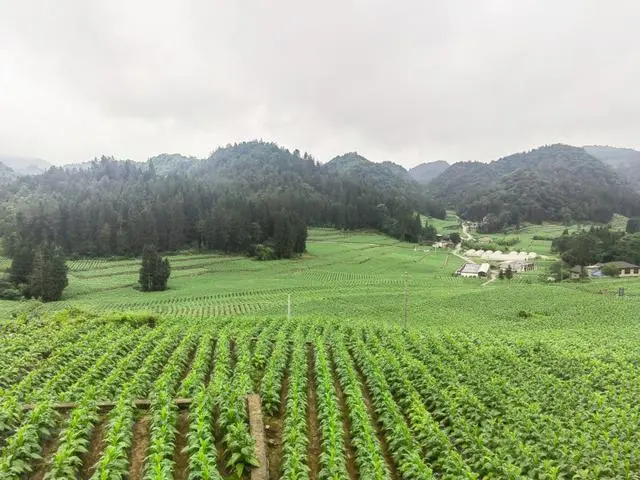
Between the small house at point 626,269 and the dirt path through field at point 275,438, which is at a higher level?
the dirt path through field at point 275,438

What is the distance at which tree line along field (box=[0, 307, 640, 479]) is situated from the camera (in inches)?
456

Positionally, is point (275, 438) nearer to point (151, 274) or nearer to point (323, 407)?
point (323, 407)

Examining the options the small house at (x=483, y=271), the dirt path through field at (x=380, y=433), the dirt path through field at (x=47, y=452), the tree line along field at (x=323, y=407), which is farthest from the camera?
the small house at (x=483, y=271)

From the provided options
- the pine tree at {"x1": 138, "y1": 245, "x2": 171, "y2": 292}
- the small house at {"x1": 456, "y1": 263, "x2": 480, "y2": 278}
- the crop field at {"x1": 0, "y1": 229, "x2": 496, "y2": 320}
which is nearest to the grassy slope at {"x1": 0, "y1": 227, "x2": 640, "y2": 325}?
the crop field at {"x1": 0, "y1": 229, "x2": 496, "y2": 320}

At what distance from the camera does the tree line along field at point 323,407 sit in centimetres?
1158

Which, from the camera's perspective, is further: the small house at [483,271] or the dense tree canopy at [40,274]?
the small house at [483,271]

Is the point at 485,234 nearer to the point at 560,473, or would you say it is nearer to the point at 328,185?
the point at 328,185

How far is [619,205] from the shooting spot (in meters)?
194

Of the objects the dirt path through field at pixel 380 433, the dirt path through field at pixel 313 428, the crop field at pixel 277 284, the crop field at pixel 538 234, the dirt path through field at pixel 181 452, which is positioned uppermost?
the crop field at pixel 538 234

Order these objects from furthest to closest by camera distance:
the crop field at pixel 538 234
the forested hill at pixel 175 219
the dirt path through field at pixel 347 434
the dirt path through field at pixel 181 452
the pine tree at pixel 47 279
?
the crop field at pixel 538 234 < the forested hill at pixel 175 219 < the pine tree at pixel 47 279 < the dirt path through field at pixel 347 434 < the dirt path through field at pixel 181 452

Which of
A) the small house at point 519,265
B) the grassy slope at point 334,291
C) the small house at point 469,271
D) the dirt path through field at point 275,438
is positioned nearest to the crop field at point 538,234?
the small house at point 519,265

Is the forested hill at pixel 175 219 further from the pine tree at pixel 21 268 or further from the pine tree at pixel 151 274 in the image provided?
the pine tree at pixel 151 274

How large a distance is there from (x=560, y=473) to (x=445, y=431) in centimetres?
339

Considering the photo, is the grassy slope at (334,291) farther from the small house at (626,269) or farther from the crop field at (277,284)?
the small house at (626,269)
